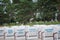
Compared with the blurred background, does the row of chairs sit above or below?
below

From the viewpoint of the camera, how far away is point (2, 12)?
439cm

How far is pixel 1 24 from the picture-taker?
14.4 ft

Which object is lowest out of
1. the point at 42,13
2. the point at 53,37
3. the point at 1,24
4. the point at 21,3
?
the point at 53,37

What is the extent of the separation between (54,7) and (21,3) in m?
0.90

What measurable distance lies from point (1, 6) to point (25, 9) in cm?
68

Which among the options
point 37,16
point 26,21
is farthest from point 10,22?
point 37,16

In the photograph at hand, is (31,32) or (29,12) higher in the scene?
(29,12)

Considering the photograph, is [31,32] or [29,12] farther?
[29,12]

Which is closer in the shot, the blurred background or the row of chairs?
the row of chairs

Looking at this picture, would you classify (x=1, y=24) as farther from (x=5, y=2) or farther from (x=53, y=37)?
(x=53, y=37)

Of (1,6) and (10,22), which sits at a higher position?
(1,6)

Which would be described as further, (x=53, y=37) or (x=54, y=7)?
(x=54, y=7)

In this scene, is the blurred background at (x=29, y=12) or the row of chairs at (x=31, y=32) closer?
the row of chairs at (x=31, y=32)

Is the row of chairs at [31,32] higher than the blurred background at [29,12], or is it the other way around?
the blurred background at [29,12]
